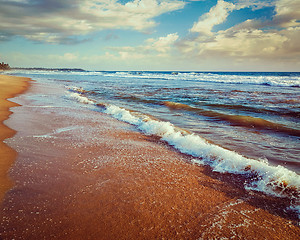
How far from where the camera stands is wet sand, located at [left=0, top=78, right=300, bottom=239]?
2.11m

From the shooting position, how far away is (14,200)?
2.52m

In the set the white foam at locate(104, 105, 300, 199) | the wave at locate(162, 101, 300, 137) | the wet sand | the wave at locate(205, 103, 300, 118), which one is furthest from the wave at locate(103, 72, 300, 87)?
the wet sand

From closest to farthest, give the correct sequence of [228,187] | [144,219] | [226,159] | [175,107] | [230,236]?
[230,236] < [144,219] < [228,187] < [226,159] < [175,107]

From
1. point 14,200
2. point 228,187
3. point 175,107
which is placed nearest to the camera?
point 14,200

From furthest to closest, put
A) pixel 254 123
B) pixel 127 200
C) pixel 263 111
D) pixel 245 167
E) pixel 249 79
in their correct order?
pixel 249 79 → pixel 263 111 → pixel 254 123 → pixel 245 167 → pixel 127 200

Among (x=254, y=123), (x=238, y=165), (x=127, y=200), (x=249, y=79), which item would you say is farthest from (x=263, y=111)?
(x=249, y=79)

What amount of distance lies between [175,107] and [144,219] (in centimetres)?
943

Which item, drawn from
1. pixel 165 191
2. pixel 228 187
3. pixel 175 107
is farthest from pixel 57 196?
pixel 175 107

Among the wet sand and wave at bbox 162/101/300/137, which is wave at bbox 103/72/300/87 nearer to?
wave at bbox 162/101/300/137

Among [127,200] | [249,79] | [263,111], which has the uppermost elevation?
[249,79]

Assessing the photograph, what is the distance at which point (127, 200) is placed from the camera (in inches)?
103

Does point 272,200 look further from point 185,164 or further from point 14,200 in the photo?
point 14,200

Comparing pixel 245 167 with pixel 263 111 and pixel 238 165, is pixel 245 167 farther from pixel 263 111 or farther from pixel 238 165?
pixel 263 111

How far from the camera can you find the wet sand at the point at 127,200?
2113 millimetres
